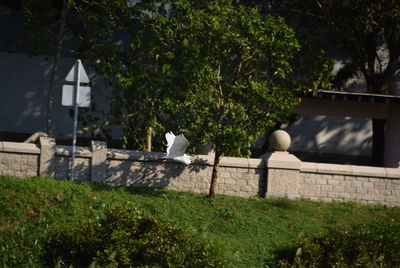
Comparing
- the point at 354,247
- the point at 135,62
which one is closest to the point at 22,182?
the point at 135,62

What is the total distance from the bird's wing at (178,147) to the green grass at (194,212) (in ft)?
2.84

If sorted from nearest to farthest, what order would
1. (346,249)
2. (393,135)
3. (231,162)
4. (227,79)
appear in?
(346,249), (231,162), (227,79), (393,135)

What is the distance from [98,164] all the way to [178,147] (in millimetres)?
1782

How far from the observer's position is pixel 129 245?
36.4ft

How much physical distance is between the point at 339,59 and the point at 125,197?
1321 centimetres

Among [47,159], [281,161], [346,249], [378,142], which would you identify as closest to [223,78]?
[281,161]

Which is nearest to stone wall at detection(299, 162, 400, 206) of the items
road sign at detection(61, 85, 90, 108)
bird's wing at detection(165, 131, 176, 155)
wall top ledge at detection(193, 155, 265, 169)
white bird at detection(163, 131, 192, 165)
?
wall top ledge at detection(193, 155, 265, 169)

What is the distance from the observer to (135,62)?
Result: 68.3ft

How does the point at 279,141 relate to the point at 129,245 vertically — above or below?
above

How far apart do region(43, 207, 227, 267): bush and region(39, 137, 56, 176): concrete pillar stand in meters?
6.87

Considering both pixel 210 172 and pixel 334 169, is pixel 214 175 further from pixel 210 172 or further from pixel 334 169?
pixel 334 169

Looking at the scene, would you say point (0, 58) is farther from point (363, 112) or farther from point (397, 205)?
Answer: point (397, 205)

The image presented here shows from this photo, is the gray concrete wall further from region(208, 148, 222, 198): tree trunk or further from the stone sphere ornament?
region(208, 148, 222, 198): tree trunk

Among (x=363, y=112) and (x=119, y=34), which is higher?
(x=119, y=34)
